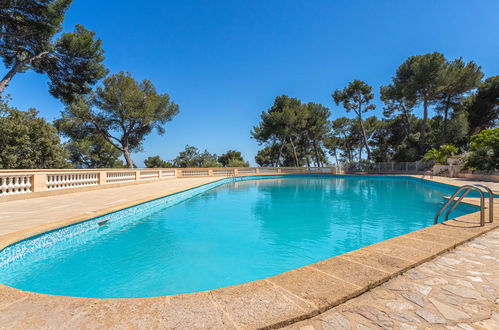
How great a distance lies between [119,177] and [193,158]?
84.2ft

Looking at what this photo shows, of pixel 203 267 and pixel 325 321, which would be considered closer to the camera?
pixel 325 321

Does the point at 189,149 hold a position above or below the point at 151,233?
above

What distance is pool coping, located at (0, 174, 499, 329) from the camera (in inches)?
56.9

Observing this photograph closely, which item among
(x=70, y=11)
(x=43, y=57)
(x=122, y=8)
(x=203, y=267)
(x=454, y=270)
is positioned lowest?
(x=203, y=267)

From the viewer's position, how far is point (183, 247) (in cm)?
433

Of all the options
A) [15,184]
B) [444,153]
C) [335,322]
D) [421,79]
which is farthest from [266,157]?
[335,322]

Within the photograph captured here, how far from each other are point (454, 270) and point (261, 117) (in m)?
26.1

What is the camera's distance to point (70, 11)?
1105 cm

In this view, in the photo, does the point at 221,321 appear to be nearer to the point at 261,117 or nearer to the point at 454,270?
the point at 454,270

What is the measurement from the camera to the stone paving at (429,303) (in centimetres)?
145

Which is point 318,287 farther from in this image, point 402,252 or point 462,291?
point 402,252

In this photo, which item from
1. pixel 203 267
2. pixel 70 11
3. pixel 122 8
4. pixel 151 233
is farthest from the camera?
pixel 122 8

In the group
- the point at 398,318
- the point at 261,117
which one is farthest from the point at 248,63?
the point at 398,318

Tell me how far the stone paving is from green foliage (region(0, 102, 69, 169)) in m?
22.4
